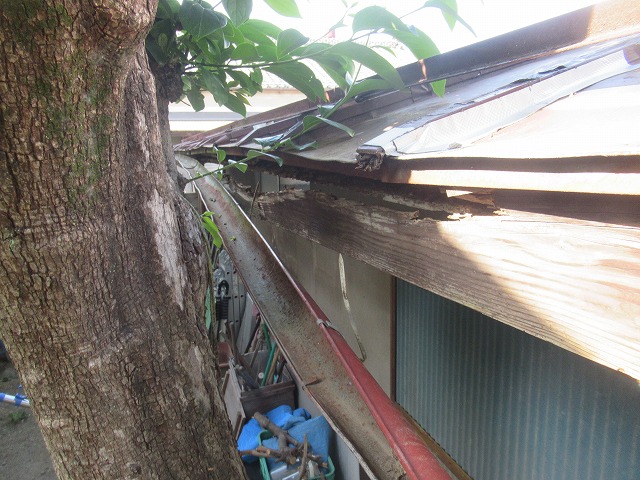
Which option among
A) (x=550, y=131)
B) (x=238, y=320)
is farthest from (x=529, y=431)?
(x=238, y=320)

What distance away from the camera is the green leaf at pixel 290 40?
61.2 inches

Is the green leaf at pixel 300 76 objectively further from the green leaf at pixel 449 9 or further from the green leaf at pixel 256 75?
the green leaf at pixel 449 9

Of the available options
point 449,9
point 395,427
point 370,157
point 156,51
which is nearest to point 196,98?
point 156,51

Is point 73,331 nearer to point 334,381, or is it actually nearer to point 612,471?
point 334,381

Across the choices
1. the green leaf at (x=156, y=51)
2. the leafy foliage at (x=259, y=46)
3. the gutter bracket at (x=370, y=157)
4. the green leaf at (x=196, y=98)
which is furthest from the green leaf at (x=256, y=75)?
the gutter bracket at (x=370, y=157)

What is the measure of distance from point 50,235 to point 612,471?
4.98 ft

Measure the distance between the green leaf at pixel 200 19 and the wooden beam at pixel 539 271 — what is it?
3.19 feet

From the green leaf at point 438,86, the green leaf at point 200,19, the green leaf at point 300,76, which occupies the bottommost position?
Result: the green leaf at point 438,86

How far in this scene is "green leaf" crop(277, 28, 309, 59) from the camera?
1.55 metres

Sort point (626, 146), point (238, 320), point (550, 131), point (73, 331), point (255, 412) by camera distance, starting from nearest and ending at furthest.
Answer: point (626, 146) → point (550, 131) → point (73, 331) → point (255, 412) → point (238, 320)

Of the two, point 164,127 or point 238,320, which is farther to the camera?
point 238,320

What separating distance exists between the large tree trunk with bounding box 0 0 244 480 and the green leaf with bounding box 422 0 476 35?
92cm

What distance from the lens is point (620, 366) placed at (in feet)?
2.03

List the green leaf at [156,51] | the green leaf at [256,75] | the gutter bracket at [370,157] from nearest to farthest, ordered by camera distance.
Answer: the gutter bracket at [370,157] < the green leaf at [156,51] < the green leaf at [256,75]
